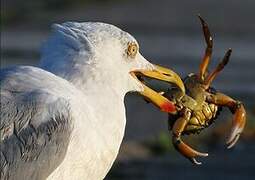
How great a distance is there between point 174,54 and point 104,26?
686 inches

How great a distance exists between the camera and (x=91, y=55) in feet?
23.2

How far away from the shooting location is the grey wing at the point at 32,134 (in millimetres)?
6582

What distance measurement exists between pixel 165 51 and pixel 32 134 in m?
18.5

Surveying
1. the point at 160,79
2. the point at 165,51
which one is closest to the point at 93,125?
the point at 160,79

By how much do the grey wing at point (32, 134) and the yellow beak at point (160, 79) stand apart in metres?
0.80

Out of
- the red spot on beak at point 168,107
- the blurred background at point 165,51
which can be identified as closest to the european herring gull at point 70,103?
the red spot on beak at point 168,107

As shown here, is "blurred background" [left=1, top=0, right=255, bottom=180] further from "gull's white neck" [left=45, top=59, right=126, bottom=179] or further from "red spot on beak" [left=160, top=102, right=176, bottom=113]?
"gull's white neck" [left=45, top=59, right=126, bottom=179]

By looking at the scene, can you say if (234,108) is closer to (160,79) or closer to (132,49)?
(160,79)

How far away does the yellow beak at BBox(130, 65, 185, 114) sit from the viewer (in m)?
7.42

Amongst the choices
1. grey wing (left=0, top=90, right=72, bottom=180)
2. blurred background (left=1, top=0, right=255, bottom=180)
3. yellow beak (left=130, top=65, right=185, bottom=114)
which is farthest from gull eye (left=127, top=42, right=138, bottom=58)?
blurred background (left=1, top=0, right=255, bottom=180)

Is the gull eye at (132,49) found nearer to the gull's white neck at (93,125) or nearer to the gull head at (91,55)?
the gull head at (91,55)

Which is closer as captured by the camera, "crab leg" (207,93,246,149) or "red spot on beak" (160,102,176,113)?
"red spot on beak" (160,102,176,113)

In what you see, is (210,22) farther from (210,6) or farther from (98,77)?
(98,77)

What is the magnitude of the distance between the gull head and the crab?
2.02 feet
